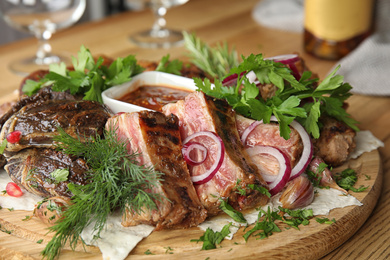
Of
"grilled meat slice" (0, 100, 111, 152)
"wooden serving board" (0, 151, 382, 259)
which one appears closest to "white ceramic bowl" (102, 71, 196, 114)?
"grilled meat slice" (0, 100, 111, 152)

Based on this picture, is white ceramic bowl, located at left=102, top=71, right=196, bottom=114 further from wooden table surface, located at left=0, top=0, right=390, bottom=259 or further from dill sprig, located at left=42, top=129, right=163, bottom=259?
wooden table surface, located at left=0, top=0, right=390, bottom=259

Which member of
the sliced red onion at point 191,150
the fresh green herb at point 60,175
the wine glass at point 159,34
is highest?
the fresh green herb at point 60,175

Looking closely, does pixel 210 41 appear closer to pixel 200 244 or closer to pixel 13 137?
pixel 13 137

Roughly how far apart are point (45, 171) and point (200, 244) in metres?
0.92

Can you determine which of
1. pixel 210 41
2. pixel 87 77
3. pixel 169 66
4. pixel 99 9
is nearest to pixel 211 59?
pixel 169 66

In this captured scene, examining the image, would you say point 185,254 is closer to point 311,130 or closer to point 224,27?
point 311,130

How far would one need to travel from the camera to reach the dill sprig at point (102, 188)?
8.61ft

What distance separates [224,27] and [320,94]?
3.51 m

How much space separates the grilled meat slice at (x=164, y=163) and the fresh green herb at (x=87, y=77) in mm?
624

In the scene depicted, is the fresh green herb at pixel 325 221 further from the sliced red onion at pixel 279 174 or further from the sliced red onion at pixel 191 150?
the sliced red onion at pixel 191 150

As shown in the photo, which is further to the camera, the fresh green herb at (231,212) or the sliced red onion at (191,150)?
the sliced red onion at (191,150)

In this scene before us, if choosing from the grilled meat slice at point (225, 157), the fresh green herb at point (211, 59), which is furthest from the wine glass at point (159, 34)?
the grilled meat slice at point (225, 157)

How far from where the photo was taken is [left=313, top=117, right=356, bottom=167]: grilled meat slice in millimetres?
3275

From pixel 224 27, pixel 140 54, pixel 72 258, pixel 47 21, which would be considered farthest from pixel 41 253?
pixel 224 27
